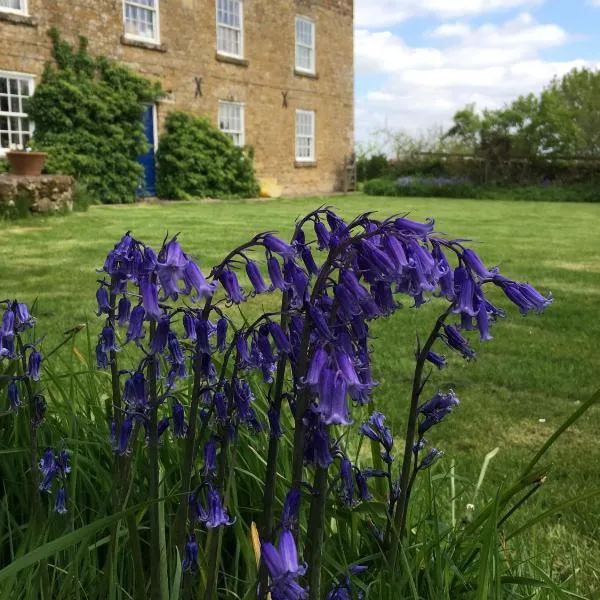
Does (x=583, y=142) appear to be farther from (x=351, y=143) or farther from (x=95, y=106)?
(x=95, y=106)

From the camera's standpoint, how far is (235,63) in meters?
20.1

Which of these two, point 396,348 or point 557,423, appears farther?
point 396,348

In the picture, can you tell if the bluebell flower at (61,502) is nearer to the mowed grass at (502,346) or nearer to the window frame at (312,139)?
the mowed grass at (502,346)

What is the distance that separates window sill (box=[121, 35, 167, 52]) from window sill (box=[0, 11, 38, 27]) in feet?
8.06

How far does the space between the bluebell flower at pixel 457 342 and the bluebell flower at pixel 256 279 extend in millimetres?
351

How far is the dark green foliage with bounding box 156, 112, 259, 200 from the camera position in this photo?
1834cm

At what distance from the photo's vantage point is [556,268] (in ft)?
26.4

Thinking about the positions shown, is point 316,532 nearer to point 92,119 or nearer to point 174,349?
point 174,349

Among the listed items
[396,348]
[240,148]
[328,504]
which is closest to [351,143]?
[240,148]

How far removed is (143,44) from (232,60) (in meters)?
3.38

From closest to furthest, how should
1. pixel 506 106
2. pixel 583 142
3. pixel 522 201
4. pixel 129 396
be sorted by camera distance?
pixel 129 396
pixel 522 201
pixel 583 142
pixel 506 106

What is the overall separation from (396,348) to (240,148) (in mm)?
16220

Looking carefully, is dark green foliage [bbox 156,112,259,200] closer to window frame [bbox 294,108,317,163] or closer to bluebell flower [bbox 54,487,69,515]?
window frame [bbox 294,108,317,163]

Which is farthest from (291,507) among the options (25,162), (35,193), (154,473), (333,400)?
(25,162)
